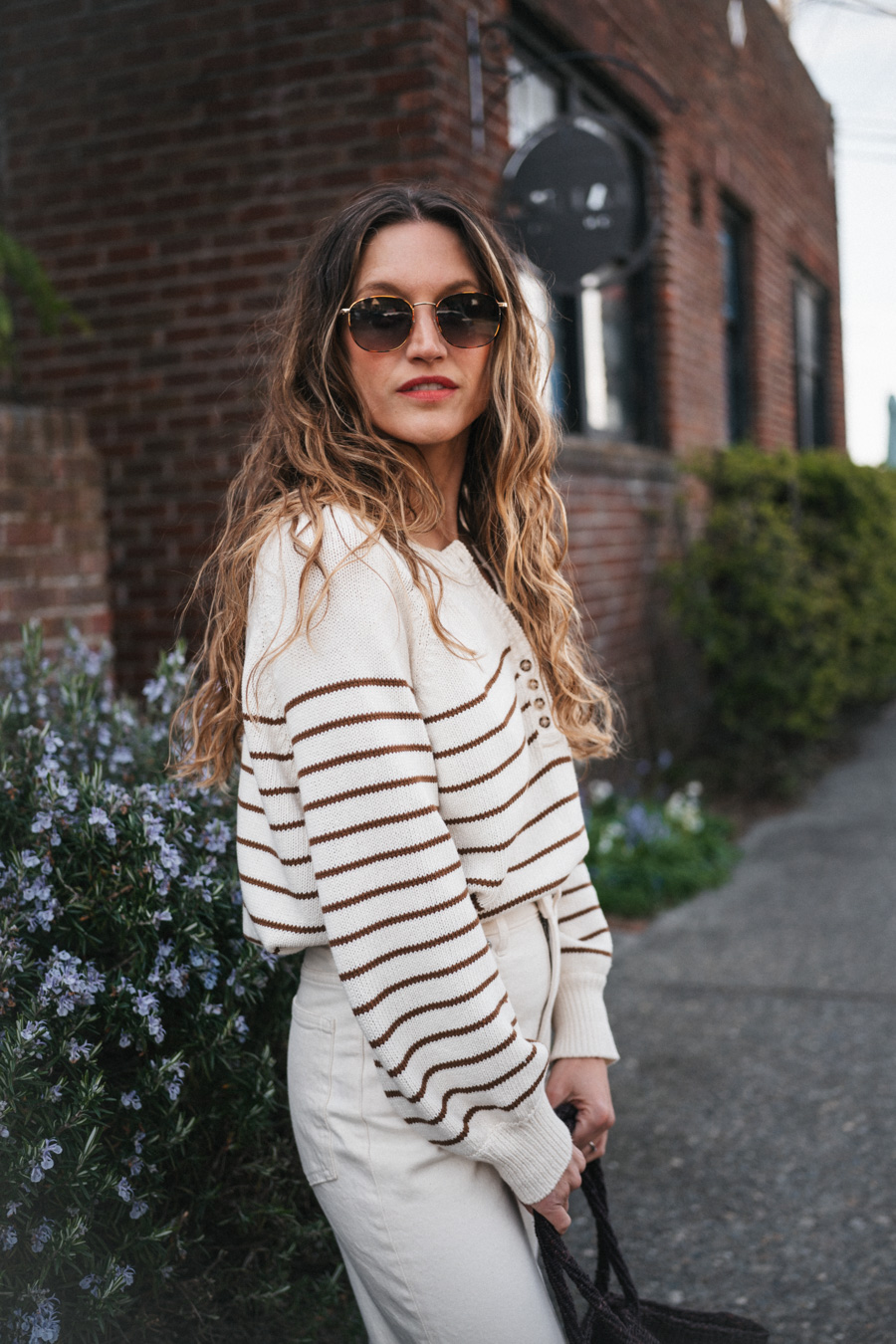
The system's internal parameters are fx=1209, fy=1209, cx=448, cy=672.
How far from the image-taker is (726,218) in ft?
30.8

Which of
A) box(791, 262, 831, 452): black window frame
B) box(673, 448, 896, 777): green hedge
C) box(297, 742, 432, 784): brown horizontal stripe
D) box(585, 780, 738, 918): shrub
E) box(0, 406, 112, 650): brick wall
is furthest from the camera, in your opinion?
box(791, 262, 831, 452): black window frame

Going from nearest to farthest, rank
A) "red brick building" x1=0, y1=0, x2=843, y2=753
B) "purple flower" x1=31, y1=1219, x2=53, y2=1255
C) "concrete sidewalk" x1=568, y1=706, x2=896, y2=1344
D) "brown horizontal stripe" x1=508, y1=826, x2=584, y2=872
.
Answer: "brown horizontal stripe" x1=508, y1=826, x2=584, y2=872 < "purple flower" x1=31, y1=1219, x2=53, y2=1255 < "concrete sidewalk" x1=568, y1=706, x2=896, y2=1344 < "red brick building" x1=0, y1=0, x2=843, y2=753

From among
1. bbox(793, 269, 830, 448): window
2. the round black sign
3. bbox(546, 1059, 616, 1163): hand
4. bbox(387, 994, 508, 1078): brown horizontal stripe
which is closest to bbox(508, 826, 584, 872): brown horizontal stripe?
bbox(387, 994, 508, 1078): brown horizontal stripe

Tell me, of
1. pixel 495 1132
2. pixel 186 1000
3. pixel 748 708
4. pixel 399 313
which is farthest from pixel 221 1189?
pixel 748 708

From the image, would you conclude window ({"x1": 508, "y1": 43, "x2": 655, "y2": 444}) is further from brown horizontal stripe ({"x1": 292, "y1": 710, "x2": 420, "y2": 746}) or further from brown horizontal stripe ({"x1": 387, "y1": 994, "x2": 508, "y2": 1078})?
brown horizontal stripe ({"x1": 387, "y1": 994, "x2": 508, "y2": 1078})

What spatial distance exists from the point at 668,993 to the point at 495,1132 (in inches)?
114

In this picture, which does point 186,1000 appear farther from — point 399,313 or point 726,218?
point 726,218

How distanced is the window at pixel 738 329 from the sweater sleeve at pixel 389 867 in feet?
28.1

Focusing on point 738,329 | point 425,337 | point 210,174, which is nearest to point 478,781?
point 425,337

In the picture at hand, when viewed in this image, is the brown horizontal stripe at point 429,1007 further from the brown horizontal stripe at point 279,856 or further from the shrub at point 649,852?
the shrub at point 649,852

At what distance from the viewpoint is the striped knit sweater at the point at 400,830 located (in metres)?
1.36

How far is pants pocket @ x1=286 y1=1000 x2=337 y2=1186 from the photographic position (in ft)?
5.01

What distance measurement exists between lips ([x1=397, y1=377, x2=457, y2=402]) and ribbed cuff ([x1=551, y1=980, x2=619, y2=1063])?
2.82 feet

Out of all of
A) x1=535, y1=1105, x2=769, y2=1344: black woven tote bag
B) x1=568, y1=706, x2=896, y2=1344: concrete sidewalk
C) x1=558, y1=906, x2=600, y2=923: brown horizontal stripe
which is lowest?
x1=568, y1=706, x2=896, y2=1344: concrete sidewalk
